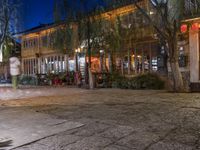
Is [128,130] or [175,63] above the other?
[175,63]

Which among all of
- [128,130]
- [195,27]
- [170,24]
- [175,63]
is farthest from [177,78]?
[128,130]

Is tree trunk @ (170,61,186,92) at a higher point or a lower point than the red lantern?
lower

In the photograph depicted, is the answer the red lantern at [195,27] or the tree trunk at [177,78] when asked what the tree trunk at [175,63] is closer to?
the tree trunk at [177,78]

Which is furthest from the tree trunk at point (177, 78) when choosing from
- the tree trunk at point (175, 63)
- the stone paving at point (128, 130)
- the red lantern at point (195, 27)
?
the stone paving at point (128, 130)

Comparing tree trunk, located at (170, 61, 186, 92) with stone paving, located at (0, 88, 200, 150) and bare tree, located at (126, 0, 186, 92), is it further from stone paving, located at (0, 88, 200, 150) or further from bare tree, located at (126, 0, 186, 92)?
stone paving, located at (0, 88, 200, 150)

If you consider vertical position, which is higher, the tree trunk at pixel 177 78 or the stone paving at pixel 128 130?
the tree trunk at pixel 177 78

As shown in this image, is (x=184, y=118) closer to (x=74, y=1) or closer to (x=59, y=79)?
(x=74, y=1)

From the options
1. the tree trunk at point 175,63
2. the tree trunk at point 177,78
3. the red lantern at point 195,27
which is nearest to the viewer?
the tree trunk at point 175,63

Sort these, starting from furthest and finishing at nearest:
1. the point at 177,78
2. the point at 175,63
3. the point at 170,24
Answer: the point at 177,78 < the point at 175,63 < the point at 170,24

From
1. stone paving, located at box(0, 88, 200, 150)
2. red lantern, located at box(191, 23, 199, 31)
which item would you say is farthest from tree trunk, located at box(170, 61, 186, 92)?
stone paving, located at box(0, 88, 200, 150)

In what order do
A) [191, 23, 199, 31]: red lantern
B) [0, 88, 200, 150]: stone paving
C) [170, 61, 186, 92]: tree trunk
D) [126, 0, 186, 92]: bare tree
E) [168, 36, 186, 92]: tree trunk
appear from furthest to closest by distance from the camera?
[191, 23, 199, 31]: red lantern < [170, 61, 186, 92]: tree trunk < [168, 36, 186, 92]: tree trunk < [126, 0, 186, 92]: bare tree < [0, 88, 200, 150]: stone paving

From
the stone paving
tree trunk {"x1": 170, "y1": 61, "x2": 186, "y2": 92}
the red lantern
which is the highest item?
the red lantern

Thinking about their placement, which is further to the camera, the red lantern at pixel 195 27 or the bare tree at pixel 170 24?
the red lantern at pixel 195 27

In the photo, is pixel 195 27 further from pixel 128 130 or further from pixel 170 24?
pixel 128 130
